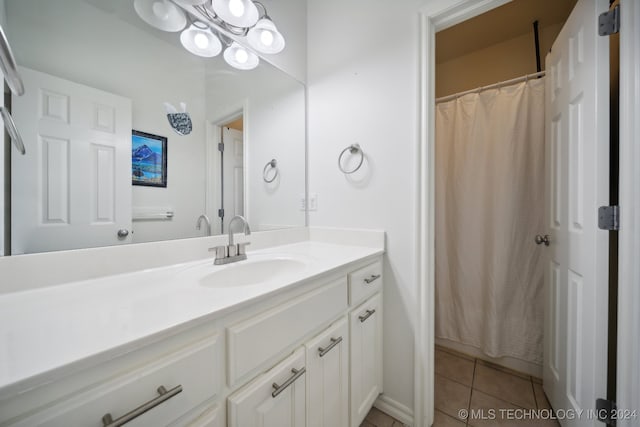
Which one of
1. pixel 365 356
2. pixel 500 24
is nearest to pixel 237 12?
pixel 365 356

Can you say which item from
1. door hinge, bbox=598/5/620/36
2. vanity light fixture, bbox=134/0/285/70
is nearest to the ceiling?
door hinge, bbox=598/5/620/36

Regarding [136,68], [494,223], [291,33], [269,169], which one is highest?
[291,33]

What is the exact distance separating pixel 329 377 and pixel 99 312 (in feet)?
2.39

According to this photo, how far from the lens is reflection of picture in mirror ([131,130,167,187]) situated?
3.08 ft

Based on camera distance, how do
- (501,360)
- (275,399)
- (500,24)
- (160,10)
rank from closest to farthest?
(275,399)
(160,10)
(501,360)
(500,24)

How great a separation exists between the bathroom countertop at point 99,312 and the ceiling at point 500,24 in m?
2.14

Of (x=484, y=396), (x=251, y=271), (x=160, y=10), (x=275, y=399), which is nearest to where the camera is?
(x=275, y=399)

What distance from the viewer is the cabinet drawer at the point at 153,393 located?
370 millimetres

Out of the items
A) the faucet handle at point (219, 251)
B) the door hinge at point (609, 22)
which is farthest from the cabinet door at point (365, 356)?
the door hinge at point (609, 22)

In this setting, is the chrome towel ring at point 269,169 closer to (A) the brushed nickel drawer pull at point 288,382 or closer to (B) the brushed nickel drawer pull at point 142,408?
(A) the brushed nickel drawer pull at point 288,382

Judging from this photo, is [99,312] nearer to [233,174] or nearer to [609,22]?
[233,174]

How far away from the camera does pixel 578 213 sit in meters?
1.02

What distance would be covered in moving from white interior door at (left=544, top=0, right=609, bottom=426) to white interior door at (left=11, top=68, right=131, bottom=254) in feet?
5.80

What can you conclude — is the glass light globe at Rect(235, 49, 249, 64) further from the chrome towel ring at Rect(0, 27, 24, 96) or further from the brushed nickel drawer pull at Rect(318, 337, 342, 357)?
the brushed nickel drawer pull at Rect(318, 337, 342, 357)
